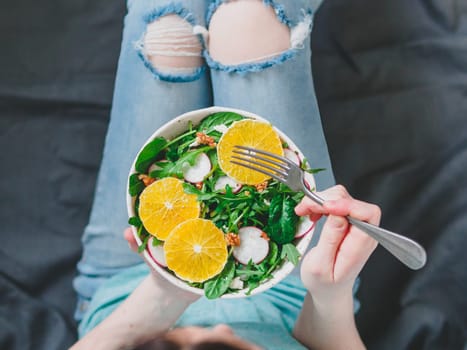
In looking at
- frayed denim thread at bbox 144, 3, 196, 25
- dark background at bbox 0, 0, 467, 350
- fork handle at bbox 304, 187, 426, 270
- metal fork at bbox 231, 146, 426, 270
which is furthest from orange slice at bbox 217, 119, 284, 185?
dark background at bbox 0, 0, 467, 350

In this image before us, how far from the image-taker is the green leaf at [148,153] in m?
0.53

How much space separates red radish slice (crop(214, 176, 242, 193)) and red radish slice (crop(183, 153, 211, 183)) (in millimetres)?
16

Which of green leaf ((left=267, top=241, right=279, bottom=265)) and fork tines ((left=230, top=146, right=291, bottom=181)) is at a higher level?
fork tines ((left=230, top=146, right=291, bottom=181))

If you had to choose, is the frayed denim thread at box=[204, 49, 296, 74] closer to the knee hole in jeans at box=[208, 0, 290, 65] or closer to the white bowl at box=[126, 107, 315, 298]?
the knee hole in jeans at box=[208, 0, 290, 65]

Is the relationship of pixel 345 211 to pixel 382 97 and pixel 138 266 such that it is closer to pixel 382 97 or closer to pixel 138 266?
pixel 138 266

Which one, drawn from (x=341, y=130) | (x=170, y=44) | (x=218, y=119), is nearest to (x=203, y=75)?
(x=170, y=44)

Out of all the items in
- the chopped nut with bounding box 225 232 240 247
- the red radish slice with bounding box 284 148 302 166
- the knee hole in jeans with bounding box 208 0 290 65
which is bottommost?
the chopped nut with bounding box 225 232 240 247

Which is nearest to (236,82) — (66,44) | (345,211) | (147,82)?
(147,82)

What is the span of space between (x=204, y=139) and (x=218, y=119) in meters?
0.03

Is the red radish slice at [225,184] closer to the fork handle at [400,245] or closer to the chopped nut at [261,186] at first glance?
the chopped nut at [261,186]

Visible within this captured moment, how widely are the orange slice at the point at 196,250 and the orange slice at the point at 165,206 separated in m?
0.01

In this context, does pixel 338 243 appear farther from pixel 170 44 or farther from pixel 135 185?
pixel 170 44

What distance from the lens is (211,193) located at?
1.78ft

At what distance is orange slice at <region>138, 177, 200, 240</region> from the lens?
1.73ft
